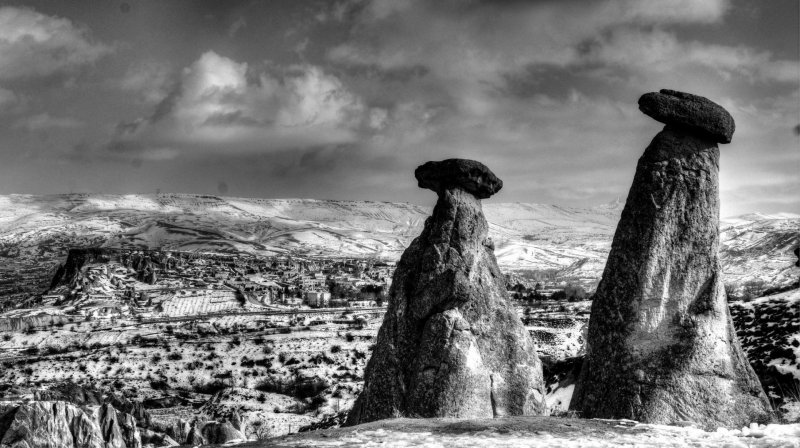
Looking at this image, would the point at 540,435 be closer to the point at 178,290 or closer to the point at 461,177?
the point at 461,177

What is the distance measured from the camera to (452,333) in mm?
20641

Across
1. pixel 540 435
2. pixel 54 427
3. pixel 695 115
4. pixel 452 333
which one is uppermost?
pixel 695 115

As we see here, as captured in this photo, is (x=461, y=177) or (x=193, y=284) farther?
(x=193, y=284)

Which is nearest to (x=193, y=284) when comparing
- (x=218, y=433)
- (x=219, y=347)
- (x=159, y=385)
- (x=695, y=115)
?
(x=219, y=347)

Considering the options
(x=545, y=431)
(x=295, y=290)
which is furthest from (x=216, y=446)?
(x=295, y=290)

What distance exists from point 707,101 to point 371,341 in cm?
5897

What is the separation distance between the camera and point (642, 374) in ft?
54.7

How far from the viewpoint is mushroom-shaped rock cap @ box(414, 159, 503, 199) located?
23.7m

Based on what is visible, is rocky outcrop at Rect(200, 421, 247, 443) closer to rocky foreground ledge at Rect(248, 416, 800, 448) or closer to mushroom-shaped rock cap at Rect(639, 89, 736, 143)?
rocky foreground ledge at Rect(248, 416, 800, 448)

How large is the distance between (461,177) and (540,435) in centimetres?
1165

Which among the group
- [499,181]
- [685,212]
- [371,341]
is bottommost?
[371,341]

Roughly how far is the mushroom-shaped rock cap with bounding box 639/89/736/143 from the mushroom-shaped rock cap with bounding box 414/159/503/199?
262 inches

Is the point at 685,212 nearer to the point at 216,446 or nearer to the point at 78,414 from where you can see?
the point at 216,446

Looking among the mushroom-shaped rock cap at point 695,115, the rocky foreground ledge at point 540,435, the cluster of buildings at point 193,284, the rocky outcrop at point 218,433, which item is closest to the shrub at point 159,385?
the rocky outcrop at point 218,433
